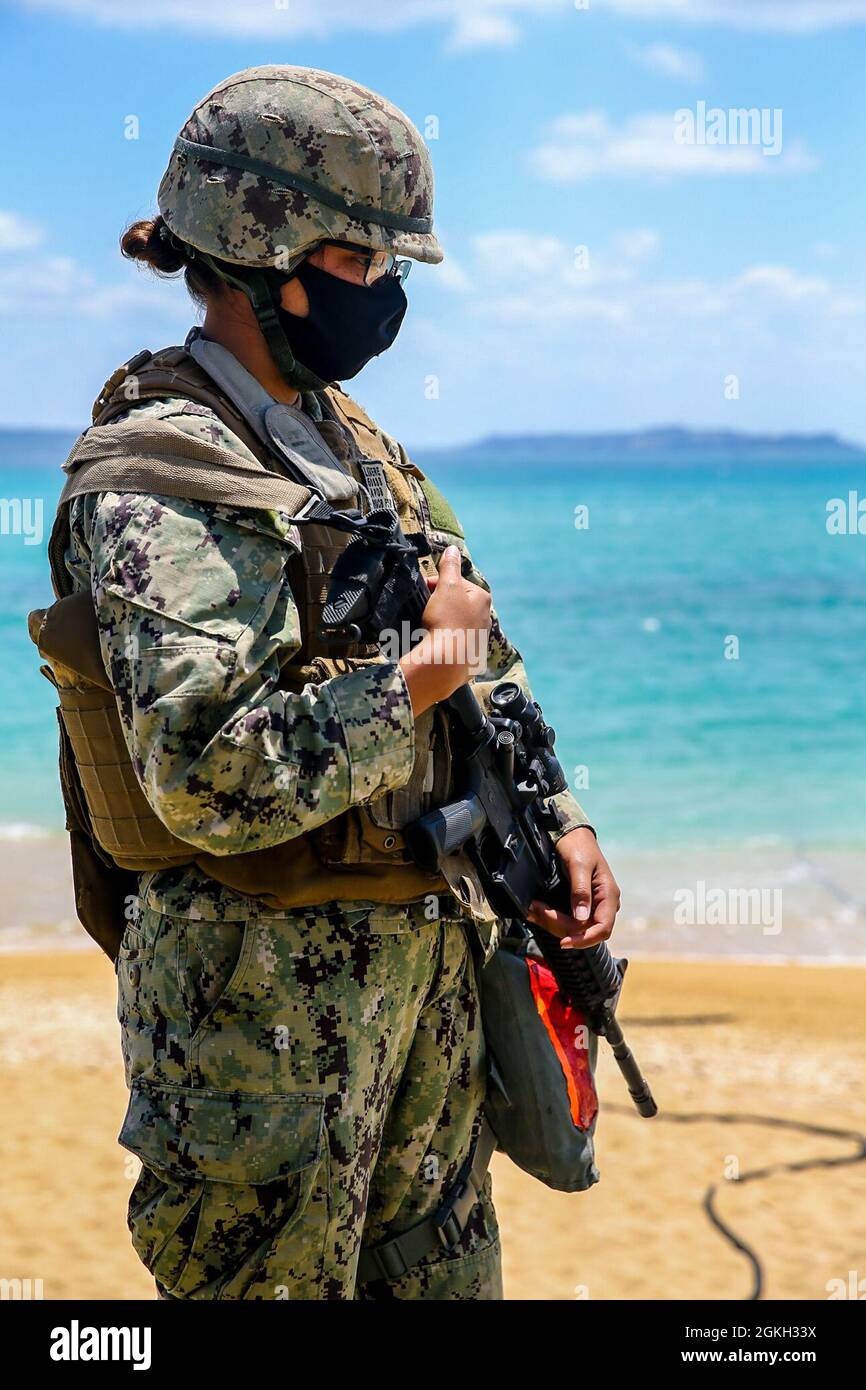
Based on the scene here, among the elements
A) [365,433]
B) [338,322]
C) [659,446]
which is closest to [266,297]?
[338,322]

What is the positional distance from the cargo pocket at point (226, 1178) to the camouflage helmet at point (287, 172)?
127 centimetres

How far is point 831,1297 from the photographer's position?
395 cm

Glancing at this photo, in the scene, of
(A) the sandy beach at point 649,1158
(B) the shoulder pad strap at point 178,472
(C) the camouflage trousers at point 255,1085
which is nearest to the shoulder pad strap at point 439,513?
(B) the shoulder pad strap at point 178,472

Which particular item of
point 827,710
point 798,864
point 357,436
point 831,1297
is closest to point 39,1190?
point 831,1297

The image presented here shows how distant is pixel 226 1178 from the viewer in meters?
2.19

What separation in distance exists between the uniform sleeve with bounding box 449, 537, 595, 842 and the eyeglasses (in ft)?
1.65

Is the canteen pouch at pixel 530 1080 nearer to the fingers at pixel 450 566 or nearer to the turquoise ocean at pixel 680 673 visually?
the fingers at pixel 450 566

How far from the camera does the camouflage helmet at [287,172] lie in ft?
7.45

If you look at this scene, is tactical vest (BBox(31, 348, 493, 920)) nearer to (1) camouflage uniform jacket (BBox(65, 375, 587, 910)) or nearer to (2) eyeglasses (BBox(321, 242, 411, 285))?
(1) camouflage uniform jacket (BBox(65, 375, 587, 910))

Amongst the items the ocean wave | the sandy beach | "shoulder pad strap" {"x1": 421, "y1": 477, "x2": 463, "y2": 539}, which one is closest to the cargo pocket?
"shoulder pad strap" {"x1": 421, "y1": 477, "x2": 463, "y2": 539}

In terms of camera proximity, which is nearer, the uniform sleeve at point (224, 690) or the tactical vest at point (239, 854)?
the uniform sleeve at point (224, 690)

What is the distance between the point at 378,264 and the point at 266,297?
20cm
